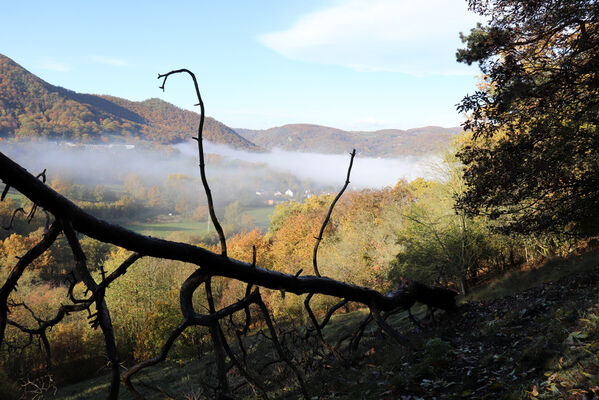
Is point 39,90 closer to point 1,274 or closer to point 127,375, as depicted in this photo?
point 1,274

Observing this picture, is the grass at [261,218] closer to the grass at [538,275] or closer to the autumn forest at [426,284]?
the autumn forest at [426,284]

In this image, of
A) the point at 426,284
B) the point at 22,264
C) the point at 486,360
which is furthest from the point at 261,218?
the point at 22,264

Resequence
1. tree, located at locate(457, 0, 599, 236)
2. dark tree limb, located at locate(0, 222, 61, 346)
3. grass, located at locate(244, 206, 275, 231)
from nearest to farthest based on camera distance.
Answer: dark tree limb, located at locate(0, 222, 61, 346) → tree, located at locate(457, 0, 599, 236) → grass, located at locate(244, 206, 275, 231)

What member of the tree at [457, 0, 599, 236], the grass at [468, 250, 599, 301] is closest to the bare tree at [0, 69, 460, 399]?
the tree at [457, 0, 599, 236]

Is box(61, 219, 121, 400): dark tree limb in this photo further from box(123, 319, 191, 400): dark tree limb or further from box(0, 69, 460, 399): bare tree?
box(123, 319, 191, 400): dark tree limb

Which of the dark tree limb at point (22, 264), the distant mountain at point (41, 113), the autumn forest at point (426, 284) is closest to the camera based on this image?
the dark tree limb at point (22, 264)

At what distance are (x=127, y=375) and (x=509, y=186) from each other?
10.9m

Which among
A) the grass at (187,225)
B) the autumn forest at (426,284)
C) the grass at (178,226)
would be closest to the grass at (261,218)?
the grass at (187,225)

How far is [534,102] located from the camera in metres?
10.3

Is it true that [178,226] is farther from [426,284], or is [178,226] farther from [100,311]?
[100,311]

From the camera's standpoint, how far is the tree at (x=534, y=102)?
9.26 m

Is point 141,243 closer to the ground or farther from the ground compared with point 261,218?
farther from the ground

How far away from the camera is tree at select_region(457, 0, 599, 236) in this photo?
9258 millimetres

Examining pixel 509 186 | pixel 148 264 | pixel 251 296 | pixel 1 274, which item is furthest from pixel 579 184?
pixel 1 274
